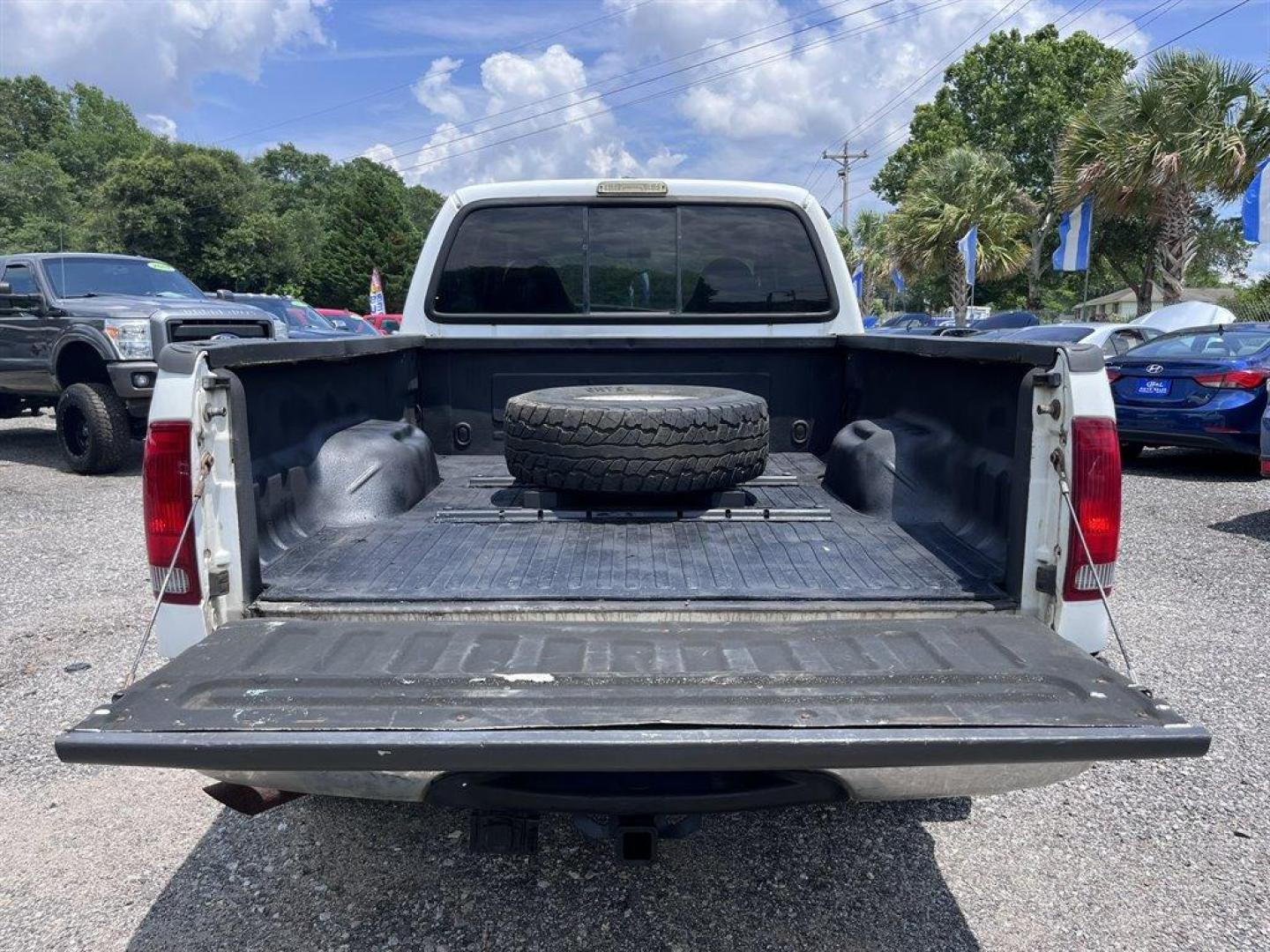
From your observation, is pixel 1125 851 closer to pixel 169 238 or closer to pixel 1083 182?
pixel 1083 182

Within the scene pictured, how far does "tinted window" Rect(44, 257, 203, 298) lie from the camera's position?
9555 millimetres

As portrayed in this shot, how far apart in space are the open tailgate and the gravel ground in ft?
3.19

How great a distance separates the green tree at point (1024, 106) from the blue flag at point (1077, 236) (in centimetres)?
1835

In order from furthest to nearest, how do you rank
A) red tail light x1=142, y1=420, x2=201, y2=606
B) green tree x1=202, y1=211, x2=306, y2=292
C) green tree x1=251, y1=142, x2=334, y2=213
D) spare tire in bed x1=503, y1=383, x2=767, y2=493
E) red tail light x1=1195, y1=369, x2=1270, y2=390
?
1. green tree x1=251, y1=142, x2=334, y2=213
2. green tree x1=202, y1=211, x2=306, y2=292
3. red tail light x1=1195, y1=369, x2=1270, y2=390
4. spare tire in bed x1=503, y1=383, x2=767, y2=493
5. red tail light x1=142, y1=420, x2=201, y2=606

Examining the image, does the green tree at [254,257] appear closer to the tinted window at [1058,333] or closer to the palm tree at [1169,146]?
the palm tree at [1169,146]

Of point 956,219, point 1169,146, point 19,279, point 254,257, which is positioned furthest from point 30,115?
point 1169,146

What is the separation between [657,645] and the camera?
2039 mm

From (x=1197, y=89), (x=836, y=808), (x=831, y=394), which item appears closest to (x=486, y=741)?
(x=836, y=808)

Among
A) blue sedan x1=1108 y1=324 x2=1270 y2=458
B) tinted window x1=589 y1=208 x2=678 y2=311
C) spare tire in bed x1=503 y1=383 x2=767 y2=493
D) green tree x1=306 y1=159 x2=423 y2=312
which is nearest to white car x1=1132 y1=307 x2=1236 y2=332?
blue sedan x1=1108 y1=324 x2=1270 y2=458

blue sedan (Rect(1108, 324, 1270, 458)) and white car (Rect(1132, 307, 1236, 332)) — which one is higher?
white car (Rect(1132, 307, 1236, 332))

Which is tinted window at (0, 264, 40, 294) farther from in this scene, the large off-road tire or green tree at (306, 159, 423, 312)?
green tree at (306, 159, 423, 312)

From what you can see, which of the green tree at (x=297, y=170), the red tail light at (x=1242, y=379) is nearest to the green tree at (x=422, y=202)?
the green tree at (x=297, y=170)

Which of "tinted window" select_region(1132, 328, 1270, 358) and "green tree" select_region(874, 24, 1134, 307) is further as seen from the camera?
"green tree" select_region(874, 24, 1134, 307)

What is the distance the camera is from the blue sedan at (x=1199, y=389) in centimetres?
879
